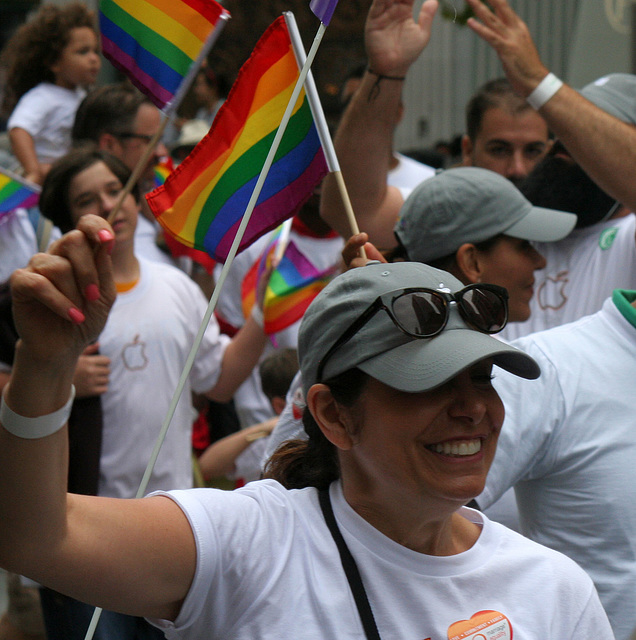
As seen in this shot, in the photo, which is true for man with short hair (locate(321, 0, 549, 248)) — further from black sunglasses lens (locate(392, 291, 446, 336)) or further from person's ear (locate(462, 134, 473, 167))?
black sunglasses lens (locate(392, 291, 446, 336))

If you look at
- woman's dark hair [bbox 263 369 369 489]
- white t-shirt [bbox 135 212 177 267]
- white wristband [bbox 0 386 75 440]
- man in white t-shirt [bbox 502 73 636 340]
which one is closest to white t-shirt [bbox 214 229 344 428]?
white t-shirt [bbox 135 212 177 267]

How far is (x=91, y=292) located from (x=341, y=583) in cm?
70

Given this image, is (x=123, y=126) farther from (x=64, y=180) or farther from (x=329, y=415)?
(x=329, y=415)

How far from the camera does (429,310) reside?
1.84m

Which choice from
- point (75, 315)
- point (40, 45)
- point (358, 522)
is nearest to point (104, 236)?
point (75, 315)

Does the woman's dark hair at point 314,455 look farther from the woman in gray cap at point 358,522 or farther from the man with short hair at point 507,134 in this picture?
the man with short hair at point 507,134

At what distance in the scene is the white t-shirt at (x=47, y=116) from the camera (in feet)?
20.5

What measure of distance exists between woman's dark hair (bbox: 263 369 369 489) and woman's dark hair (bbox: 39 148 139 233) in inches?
79.5

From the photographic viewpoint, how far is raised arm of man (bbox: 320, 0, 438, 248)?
320 centimetres

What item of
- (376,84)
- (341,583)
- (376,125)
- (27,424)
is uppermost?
(376,84)

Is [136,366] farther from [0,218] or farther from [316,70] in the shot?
[316,70]

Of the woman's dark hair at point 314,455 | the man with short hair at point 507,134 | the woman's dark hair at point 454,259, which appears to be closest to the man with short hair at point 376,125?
the woman's dark hair at point 454,259

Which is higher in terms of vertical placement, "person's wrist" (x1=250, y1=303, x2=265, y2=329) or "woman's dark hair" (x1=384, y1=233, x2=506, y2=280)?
"woman's dark hair" (x1=384, y1=233, x2=506, y2=280)

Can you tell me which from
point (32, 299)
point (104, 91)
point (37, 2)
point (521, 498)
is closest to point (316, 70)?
point (37, 2)
